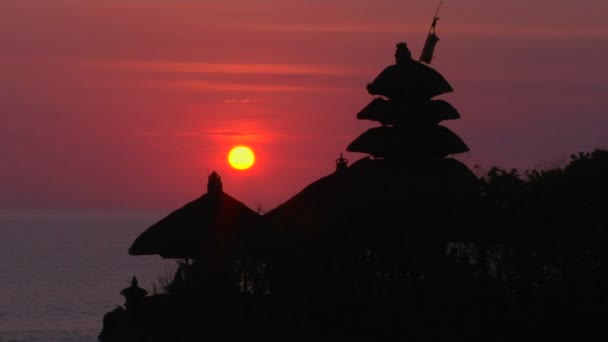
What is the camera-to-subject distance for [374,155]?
28.6 m

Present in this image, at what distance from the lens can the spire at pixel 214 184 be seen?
29781 millimetres

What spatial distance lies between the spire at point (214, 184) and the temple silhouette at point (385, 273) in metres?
2.76

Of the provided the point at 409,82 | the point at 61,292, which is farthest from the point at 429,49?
the point at 61,292

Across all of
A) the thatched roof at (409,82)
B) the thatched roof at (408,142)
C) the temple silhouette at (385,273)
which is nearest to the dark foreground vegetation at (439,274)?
the temple silhouette at (385,273)

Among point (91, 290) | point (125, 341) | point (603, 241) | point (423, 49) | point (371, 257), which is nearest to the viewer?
point (603, 241)

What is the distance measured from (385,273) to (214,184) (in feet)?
26.7

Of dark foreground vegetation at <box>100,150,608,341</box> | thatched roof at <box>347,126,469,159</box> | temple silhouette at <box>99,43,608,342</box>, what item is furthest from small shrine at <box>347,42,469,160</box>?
dark foreground vegetation at <box>100,150,608,341</box>

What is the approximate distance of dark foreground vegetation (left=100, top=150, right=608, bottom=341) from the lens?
2130cm

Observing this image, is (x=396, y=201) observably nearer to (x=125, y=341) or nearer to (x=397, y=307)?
(x=397, y=307)

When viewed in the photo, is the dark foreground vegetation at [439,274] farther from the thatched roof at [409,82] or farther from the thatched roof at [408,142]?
the thatched roof at [409,82]

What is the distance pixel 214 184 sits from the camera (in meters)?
29.9

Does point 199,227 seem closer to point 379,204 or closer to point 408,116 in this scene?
point 408,116

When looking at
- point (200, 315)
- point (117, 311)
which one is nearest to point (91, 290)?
point (117, 311)

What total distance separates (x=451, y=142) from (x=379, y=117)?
157cm
